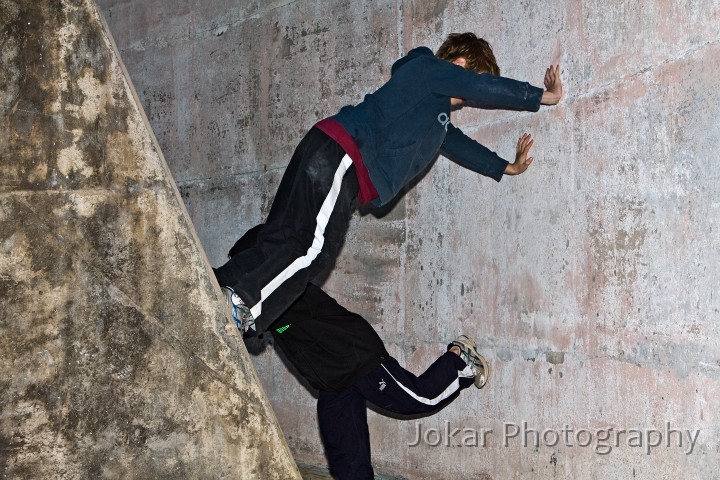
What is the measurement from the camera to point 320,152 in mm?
3590

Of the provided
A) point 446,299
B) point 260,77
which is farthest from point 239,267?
point 260,77

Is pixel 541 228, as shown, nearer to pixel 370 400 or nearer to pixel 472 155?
pixel 472 155

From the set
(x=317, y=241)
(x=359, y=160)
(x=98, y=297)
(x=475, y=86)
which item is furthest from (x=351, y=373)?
(x=98, y=297)

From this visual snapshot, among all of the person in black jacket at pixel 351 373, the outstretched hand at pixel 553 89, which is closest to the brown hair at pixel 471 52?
the outstretched hand at pixel 553 89

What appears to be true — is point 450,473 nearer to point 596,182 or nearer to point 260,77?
point 596,182

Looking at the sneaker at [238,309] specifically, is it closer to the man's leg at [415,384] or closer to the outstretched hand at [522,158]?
the man's leg at [415,384]

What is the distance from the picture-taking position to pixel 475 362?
4.16 metres

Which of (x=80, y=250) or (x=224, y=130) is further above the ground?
(x=224, y=130)

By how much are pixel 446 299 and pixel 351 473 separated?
1.00 meters

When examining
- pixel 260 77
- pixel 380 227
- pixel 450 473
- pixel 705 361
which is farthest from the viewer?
pixel 260 77

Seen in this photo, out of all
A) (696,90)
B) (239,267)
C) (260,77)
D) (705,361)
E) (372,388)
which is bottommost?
(372,388)

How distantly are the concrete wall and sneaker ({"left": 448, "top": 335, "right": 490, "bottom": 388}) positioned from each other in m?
0.07

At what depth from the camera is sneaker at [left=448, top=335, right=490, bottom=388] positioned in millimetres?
4164

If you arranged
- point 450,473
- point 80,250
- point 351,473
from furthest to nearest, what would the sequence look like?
point 450,473, point 351,473, point 80,250
